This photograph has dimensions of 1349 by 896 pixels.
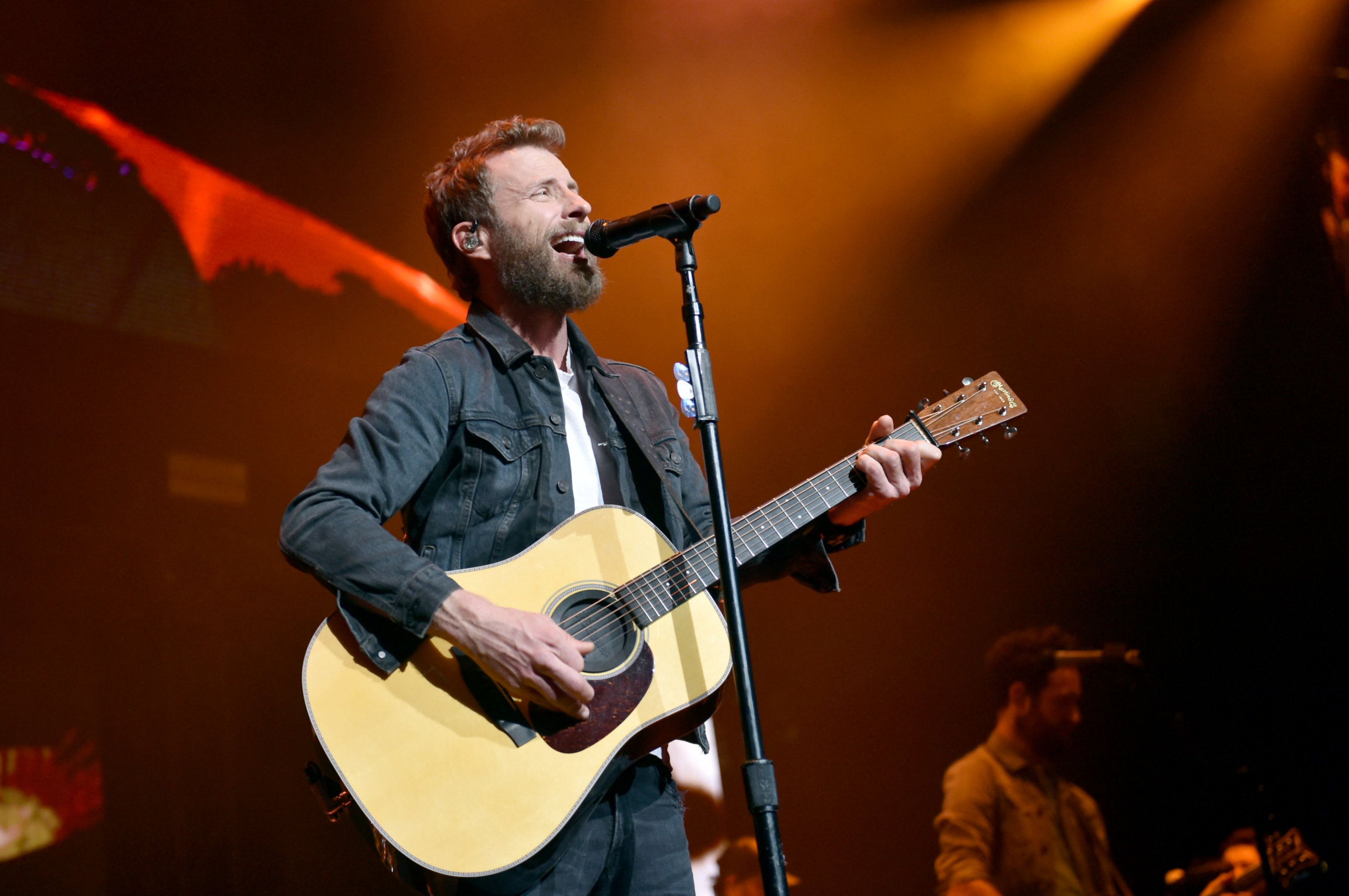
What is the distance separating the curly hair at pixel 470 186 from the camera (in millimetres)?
2562

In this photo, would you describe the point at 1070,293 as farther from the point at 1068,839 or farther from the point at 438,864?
the point at 438,864

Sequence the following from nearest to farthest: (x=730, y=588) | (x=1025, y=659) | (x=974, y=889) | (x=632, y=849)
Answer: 1. (x=730, y=588)
2. (x=632, y=849)
3. (x=974, y=889)
4. (x=1025, y=659)

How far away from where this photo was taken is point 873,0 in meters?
4.95

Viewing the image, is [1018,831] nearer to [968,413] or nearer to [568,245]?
[968,413]

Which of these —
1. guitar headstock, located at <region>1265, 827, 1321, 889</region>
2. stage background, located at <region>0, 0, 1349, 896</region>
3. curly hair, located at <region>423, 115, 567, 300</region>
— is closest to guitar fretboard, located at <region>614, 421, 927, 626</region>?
curly hair, located at <region>423, 115, 567, 300</region>

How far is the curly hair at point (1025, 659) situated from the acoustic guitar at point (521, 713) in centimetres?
318

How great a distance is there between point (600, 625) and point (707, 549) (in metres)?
0.30

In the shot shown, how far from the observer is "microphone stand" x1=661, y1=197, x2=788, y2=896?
4.69 ft

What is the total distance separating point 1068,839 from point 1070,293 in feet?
9.21

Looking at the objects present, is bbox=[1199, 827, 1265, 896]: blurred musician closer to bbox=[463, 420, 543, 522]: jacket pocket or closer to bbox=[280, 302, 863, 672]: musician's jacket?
bbox=[280, 302, 863, 672]: musician's jacket

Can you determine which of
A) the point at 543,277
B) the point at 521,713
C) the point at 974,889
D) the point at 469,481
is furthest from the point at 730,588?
the point at 974,889

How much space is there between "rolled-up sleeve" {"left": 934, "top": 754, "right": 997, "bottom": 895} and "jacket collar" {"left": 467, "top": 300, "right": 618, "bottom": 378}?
10.3ft

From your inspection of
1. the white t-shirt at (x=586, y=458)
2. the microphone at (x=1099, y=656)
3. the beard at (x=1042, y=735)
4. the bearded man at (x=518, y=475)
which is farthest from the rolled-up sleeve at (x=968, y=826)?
the white t-shirt at (x=586, y=458)

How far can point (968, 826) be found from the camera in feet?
14.3
